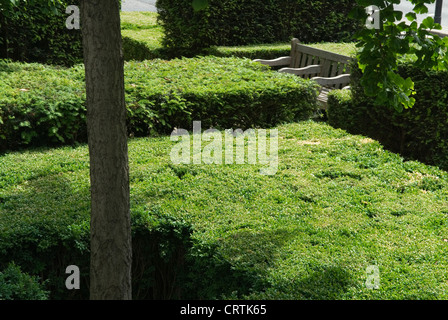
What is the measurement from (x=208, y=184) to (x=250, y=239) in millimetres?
1108

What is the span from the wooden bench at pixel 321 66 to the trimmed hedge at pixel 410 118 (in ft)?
3.53

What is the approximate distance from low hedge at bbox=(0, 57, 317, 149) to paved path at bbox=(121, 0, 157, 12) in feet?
66.8

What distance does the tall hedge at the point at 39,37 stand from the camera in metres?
10.8

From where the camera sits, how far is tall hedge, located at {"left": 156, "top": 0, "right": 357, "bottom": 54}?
12.9 meters

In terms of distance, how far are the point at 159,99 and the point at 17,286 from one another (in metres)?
3.82

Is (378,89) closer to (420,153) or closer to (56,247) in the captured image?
(56,247)

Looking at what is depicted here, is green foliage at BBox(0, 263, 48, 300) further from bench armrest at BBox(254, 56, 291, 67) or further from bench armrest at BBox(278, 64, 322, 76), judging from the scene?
bench armrest at BBox(254, 56, 291, 67)

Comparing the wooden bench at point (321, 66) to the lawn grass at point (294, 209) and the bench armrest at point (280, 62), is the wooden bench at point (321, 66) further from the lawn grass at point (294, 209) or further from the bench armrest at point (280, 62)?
the lawn grass at point (294, 209)

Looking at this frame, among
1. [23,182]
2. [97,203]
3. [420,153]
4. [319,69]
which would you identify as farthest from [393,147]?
[97,203]

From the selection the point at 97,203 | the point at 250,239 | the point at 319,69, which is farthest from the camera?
the point at 319,69

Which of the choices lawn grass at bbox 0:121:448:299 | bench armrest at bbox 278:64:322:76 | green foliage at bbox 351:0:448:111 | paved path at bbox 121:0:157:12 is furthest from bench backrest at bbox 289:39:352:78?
paved path at bbox 121:0:157:12

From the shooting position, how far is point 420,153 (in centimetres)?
764

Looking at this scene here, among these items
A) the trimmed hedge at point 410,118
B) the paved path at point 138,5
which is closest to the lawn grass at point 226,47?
the trimmed hedge at point 410,118

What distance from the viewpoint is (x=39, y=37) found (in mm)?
11055
